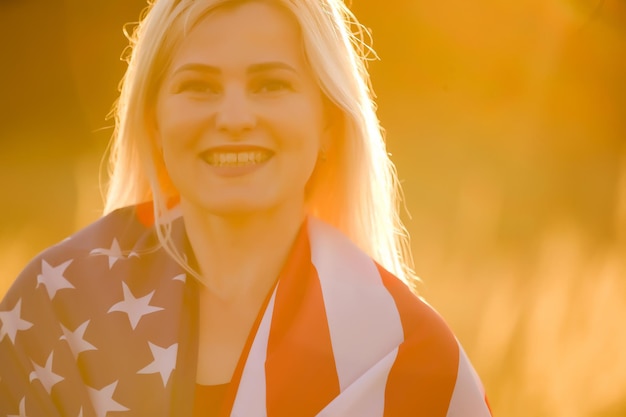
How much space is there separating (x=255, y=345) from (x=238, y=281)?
0.67 feet

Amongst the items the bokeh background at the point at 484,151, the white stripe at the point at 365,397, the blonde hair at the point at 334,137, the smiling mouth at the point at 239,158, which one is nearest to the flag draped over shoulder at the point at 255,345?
the white stripe at the point at 365,397

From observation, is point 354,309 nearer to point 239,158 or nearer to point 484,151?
point 239,158

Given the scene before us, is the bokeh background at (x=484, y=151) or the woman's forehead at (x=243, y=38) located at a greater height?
the woman's forehead at (x=243, y=38)

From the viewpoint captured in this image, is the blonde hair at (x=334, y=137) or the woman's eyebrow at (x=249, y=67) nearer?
the woman's eyebrow at (x=249, y=67)

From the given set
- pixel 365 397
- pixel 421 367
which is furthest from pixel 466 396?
pixel 365 397

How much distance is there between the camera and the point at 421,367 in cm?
205

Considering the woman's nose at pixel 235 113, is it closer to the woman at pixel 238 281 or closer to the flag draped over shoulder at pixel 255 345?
the woman at pixel 238 281

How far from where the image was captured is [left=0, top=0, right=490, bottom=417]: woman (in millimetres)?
2047

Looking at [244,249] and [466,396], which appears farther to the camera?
[244,249]

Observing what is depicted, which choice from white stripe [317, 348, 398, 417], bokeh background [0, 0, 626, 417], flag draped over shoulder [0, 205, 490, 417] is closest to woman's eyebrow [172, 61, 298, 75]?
flag draped over shoulder [0, 205, 490, 417]

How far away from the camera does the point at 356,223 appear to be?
8.00 feet

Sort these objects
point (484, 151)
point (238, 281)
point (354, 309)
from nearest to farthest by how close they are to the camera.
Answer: point (354, 309) → point (238, 281) → point (484, 151)

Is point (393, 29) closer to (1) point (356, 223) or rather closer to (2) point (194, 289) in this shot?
(1) point (356, 223)

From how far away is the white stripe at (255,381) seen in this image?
1972 mm
